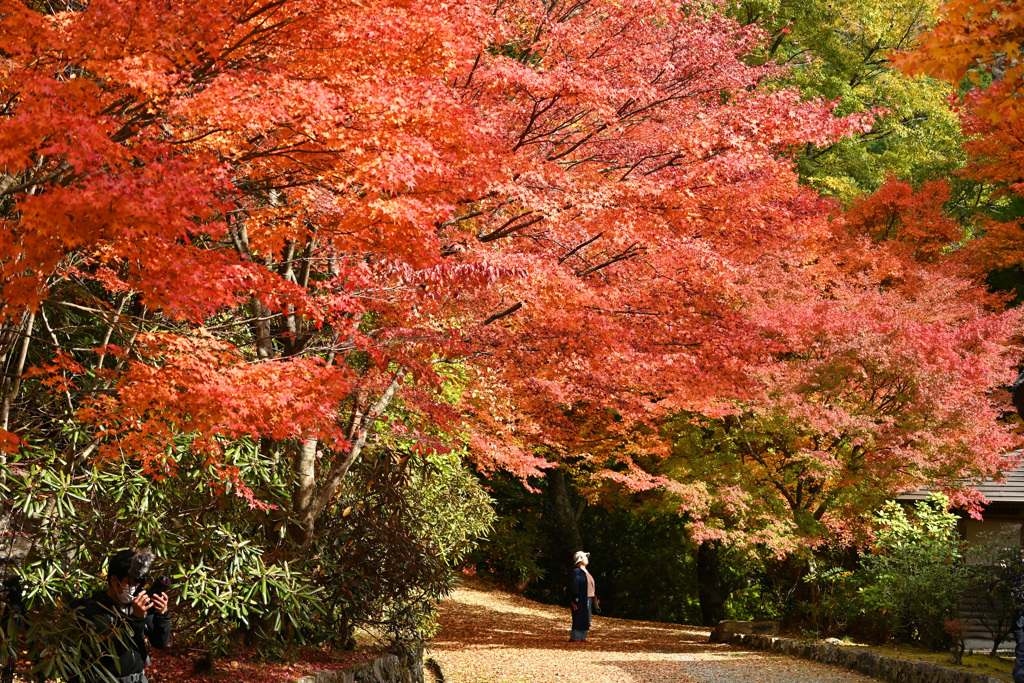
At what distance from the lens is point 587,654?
1404 centimetres

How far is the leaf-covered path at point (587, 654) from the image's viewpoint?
11.6m

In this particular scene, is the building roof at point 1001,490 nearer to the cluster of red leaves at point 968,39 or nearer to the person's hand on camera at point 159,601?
the cluster of red leaves at point 968,39

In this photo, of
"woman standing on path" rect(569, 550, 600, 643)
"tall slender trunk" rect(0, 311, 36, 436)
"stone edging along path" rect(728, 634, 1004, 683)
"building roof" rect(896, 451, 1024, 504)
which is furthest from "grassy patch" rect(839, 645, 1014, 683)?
"tall slender trunk" rect(0, 311, 36, 436)

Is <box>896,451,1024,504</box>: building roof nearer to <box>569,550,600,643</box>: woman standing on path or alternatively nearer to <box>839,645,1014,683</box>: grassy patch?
<box>839,645,1014,683</box>: grassy patch

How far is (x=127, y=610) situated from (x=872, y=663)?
32.8 feet

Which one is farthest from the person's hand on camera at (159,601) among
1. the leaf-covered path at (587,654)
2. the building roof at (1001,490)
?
the building roof at (1001,490)

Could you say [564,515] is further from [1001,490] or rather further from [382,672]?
[382,672]

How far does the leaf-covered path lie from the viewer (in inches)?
457

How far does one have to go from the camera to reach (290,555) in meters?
9.06

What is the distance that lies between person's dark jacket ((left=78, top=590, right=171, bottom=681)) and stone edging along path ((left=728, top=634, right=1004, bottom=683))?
8.51 meters

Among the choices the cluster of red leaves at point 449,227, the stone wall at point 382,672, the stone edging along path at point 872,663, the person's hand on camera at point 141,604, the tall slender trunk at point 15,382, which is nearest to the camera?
the person's hand on camera at point 141,604

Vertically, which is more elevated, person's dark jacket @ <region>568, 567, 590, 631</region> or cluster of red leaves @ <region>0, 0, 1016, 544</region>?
cluster of red leaves @ <region>0, 0, 1016, 544</region>

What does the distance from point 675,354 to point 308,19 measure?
7974 mm

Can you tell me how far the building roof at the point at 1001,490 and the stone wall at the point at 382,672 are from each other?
1031cm
